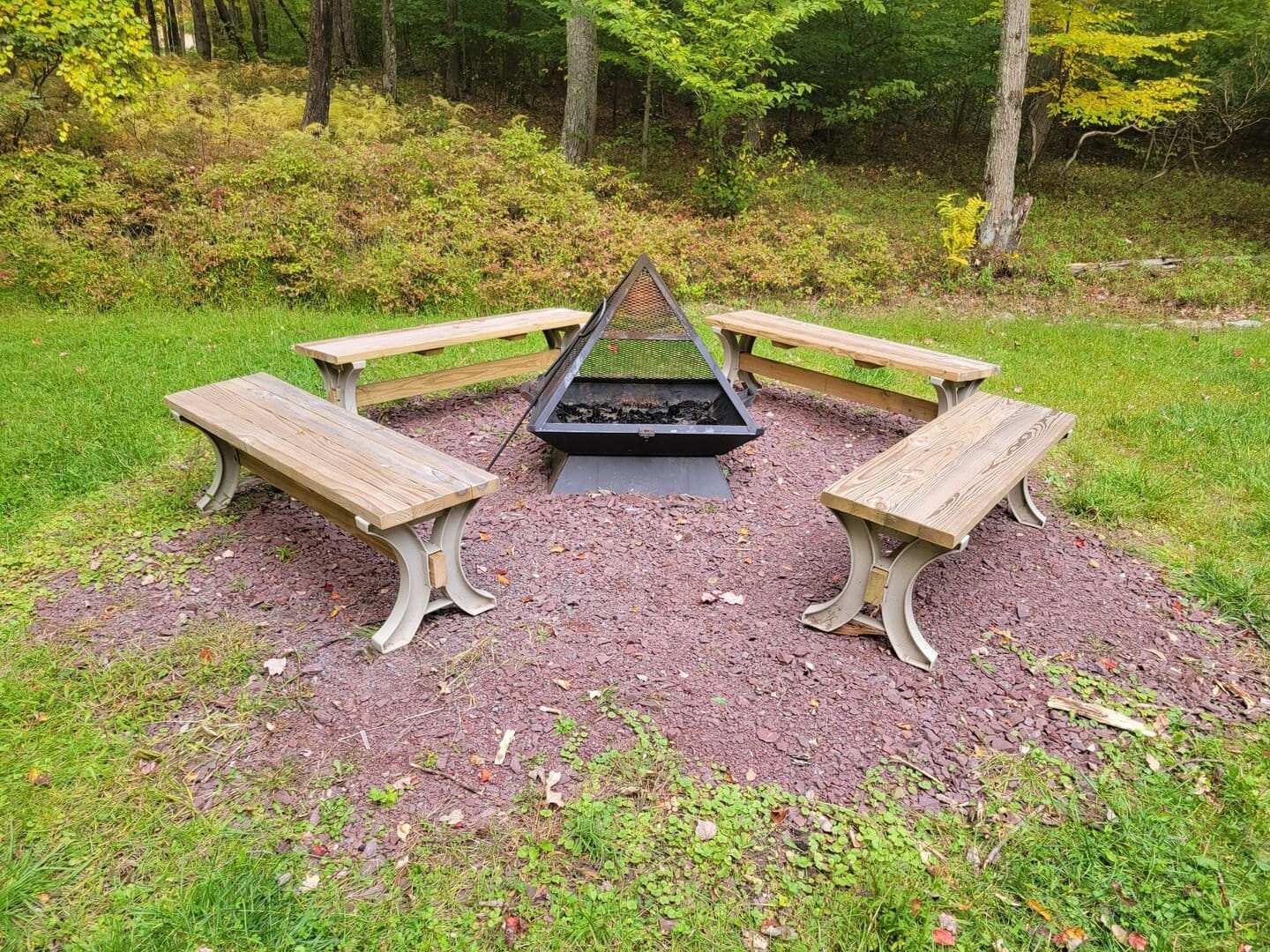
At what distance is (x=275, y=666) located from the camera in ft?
8.80

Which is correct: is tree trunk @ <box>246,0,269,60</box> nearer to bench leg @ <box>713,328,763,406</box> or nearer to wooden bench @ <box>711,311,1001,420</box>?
bench leg @ <box>713,328,763,406</box>

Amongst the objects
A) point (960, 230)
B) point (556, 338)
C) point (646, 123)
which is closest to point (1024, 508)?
point (556, 338)

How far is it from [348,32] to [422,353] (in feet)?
45.9

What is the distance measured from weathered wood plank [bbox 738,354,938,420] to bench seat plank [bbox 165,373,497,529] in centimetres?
280

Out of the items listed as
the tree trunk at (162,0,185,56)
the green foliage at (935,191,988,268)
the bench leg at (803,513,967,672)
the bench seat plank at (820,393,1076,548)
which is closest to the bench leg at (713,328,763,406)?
the bench seat plank at (820,393,1076,548)

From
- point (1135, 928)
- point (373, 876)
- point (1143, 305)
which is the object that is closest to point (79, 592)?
point (373, 876)

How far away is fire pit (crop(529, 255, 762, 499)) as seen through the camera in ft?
12.3

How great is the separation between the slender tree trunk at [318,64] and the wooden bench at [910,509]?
30.2 feet

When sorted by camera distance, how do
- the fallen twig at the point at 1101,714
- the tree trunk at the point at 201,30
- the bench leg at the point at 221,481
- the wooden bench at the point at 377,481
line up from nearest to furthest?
the fallen twig at the point at 1101,714, the wooden bench at the point at 377,481, the bench leg at the point at 221,481, the tree trunk at the point at 201,30

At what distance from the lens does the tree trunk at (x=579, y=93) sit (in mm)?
10117

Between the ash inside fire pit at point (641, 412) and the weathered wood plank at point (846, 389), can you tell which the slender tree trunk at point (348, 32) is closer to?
the weathered wood plank at point (846, 389)

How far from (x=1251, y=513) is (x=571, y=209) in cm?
683

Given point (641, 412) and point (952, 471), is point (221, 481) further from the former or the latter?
point (952, 471)

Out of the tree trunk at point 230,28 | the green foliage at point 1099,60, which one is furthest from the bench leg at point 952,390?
the tree trunk at point 230,28
